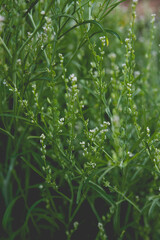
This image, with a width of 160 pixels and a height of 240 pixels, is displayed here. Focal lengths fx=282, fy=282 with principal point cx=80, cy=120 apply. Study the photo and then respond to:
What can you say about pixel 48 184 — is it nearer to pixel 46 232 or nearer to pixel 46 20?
pixel 46 232

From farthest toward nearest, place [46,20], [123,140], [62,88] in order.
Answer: [62,88] < [123,140] < [46,20]

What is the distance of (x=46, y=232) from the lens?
1127mm

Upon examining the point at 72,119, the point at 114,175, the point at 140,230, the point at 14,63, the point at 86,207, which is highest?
the point at 14,63

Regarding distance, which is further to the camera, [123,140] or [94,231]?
[94,231]

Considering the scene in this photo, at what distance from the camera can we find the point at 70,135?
908 mm

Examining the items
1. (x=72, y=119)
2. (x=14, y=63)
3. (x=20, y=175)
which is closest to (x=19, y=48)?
(x=14, y=63)

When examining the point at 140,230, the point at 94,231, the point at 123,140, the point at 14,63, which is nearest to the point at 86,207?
the point at 94,231

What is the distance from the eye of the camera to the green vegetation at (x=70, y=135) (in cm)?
86

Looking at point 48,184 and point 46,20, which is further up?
point 46,20

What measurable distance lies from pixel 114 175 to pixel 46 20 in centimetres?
62

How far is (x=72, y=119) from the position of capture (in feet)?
2.91

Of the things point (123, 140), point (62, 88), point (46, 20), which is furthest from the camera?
point (62, 88)

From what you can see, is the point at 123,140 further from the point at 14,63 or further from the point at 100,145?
the point at 14,63

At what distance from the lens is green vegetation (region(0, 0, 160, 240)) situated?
0.86 metres
